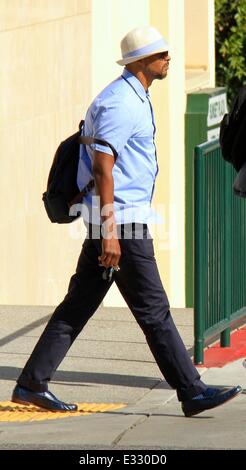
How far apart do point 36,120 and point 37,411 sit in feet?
16.4

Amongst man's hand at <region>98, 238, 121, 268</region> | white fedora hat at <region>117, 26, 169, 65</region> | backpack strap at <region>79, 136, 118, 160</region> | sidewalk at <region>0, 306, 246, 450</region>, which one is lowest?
sidewalk at <region>0, 306, 246, 450</region>

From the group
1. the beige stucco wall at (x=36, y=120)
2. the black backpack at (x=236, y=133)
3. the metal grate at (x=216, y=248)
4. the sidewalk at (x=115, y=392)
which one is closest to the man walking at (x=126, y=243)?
the sidewalk at (x=115, y=392)

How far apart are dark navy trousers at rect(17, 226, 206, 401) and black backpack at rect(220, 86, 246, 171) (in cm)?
69

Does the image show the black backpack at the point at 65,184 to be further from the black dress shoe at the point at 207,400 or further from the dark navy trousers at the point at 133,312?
the black dress shoe at the point at 207,400

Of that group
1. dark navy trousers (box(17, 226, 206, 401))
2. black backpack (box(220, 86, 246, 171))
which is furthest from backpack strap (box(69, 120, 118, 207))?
black backpack (box(220, 86, 246, 171))

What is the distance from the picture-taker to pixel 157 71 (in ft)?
21.9

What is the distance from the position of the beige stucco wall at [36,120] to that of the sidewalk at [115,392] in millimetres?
1491

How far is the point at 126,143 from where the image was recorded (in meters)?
6.50

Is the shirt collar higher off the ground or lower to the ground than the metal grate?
higher

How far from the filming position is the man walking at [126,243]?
6.45 metres

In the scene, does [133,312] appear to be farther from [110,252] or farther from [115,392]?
[115,392]

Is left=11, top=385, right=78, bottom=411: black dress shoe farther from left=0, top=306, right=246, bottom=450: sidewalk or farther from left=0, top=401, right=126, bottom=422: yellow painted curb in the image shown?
left=0, top=306, right=246, bottom=450: sidewalk

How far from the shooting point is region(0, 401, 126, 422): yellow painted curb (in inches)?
263
